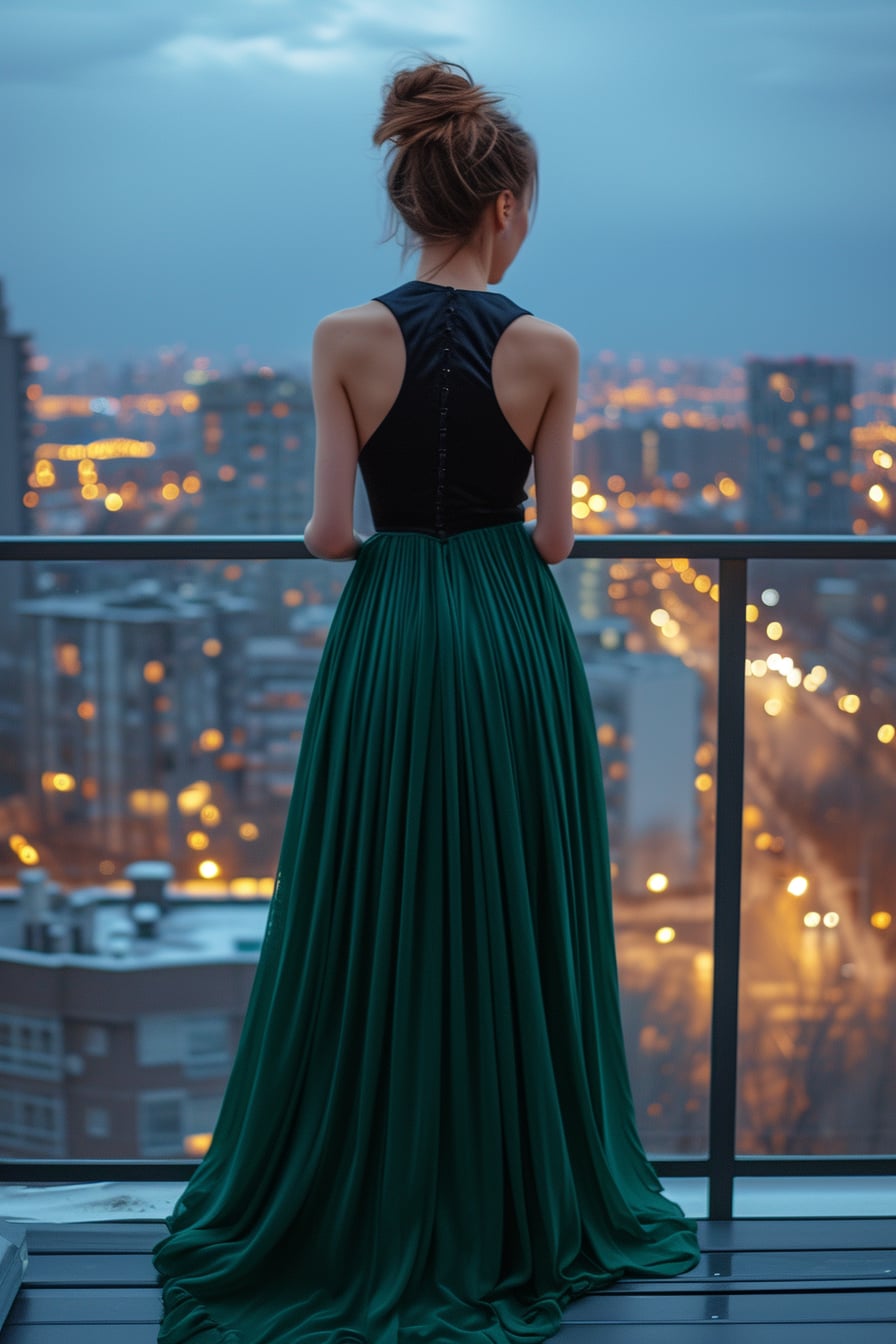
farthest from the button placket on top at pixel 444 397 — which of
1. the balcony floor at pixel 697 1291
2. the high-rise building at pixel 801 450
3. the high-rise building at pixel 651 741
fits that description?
the high-rise building at pixel 801 450

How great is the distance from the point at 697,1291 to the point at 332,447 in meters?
1.26

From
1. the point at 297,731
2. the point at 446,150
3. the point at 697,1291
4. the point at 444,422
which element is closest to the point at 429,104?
the point at 446,150

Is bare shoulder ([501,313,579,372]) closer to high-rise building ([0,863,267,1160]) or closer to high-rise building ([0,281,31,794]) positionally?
high-rise building ([0,863,267,1160])

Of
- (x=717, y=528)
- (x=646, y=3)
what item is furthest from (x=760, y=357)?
(x=646, y=3)

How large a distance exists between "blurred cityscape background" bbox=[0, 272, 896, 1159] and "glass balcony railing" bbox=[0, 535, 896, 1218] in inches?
1.6

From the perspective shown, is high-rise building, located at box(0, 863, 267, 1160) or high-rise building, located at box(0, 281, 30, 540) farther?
high-rise building, located at box(0, 281, 30, 540)

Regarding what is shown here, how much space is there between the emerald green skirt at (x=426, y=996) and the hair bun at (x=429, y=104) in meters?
0.52

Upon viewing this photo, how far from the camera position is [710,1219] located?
1.92m

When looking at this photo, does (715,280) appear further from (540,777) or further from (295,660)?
(540,777)

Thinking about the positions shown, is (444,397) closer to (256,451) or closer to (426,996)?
(426,996)

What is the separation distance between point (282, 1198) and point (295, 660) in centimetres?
1093

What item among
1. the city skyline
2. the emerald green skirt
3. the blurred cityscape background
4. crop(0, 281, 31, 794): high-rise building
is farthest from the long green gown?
the city skyline

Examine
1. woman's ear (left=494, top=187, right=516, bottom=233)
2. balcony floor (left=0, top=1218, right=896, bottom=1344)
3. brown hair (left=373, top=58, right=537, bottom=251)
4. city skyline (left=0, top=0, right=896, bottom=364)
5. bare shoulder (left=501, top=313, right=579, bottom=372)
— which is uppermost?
city skyline (left=0, top=0, right=896, bottom=364)

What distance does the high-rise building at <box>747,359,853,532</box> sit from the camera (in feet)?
62.9
